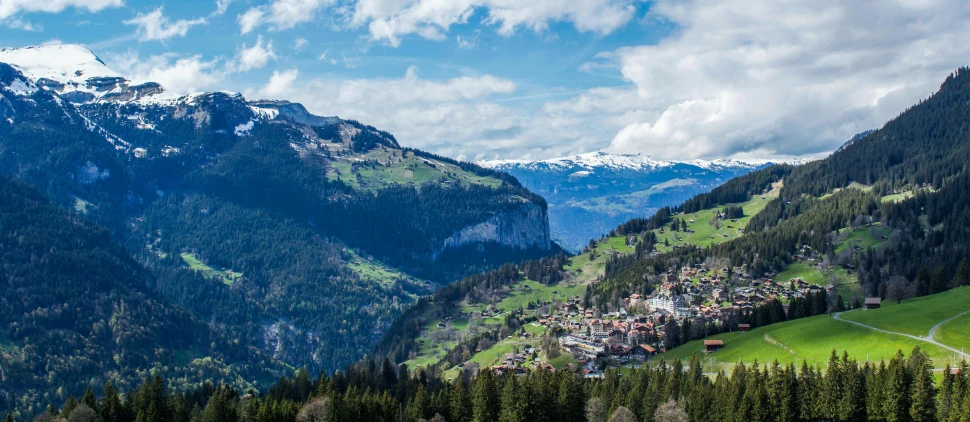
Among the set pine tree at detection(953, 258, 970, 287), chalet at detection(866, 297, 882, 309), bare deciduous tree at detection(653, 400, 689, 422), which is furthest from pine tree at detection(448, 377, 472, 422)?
pine tree at detection(953, 258, 970, 287)

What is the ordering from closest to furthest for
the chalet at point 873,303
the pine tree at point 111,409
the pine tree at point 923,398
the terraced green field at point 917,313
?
the pine tree at point 923,398
the pine tree at point 111,409
the terraced green field at point 917,313
the chalet at point 873,303

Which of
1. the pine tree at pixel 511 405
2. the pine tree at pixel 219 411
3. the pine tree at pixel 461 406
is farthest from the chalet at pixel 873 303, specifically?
the pine tree at pixel 219 411

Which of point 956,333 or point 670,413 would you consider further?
point 956,333

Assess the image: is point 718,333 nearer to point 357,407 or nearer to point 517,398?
point 517,398

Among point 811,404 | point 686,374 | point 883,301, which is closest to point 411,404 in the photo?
point 686,374

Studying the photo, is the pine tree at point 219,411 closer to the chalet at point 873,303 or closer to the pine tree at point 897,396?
the pine tree at point 897,396

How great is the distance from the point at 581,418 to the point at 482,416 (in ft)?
46.1

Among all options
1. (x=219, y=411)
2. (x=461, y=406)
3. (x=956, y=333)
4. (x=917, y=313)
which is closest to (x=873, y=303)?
(x=917, y=313)

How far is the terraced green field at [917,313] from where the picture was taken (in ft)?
482

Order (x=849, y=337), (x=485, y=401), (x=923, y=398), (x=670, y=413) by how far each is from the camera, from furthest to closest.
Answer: (x=849, y=337), (x=485, y=401), (x=670, y=413), (x=923, y=398)

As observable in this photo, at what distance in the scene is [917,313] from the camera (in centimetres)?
15525

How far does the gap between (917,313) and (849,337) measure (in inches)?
728

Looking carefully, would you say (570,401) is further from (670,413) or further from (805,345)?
(805,345)

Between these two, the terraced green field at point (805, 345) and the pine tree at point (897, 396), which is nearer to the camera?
the pine tree at point (897, 396)
